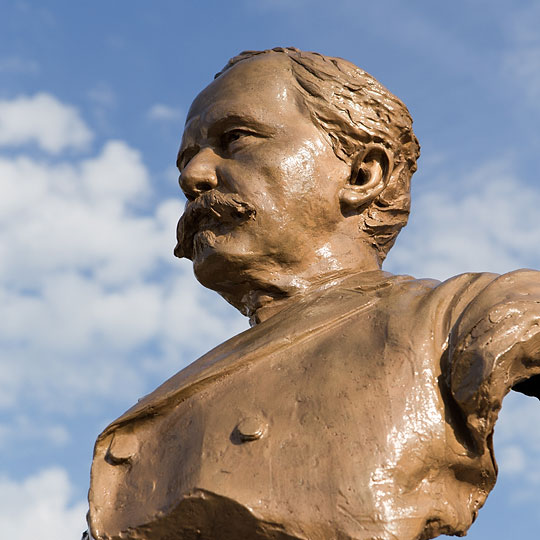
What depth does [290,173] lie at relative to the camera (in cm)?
629

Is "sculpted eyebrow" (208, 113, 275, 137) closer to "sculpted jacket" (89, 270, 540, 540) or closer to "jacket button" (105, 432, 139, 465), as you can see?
"sculpted jacket" (89, 270, 540, 540)

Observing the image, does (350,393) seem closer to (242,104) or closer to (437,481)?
(437,481)

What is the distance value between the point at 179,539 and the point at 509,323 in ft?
5.54

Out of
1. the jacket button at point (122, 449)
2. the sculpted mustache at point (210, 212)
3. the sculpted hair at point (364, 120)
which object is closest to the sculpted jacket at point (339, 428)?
the jacket button at point (122, 449)

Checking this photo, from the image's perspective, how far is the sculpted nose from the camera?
6391mm

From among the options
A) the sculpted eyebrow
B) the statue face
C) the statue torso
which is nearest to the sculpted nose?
the statue face

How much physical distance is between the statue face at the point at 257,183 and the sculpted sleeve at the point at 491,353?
46.6 inches

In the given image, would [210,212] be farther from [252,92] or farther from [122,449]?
[122,449]

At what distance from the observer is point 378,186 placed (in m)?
6.60

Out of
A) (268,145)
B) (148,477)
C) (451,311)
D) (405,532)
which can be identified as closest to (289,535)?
(405,532)

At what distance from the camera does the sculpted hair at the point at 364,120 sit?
6508 millimetres

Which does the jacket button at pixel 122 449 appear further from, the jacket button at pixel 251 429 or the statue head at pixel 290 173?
Result: the statue head at pixel 290 173

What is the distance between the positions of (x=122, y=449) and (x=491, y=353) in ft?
5.73

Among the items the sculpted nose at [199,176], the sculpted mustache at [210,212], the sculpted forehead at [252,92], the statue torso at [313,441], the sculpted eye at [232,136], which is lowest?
the statue torso at [313,441]
